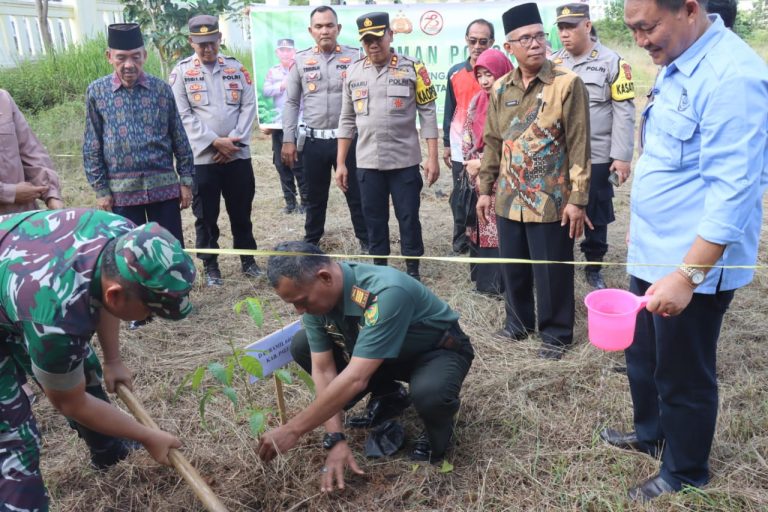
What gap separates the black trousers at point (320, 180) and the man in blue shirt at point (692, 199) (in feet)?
9.37

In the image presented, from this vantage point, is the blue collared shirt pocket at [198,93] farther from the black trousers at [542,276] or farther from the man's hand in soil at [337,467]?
the man's hand in soil at [337,467]

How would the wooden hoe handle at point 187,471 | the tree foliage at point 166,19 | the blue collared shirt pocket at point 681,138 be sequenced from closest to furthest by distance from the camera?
the blue collared shirt pocket at point 681,138, the wooden hoe handle at point 187,471, the tree foliage at point 166,19

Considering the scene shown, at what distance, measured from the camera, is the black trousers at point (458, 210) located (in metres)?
4.41

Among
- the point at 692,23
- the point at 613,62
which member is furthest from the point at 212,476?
the point at 613,62

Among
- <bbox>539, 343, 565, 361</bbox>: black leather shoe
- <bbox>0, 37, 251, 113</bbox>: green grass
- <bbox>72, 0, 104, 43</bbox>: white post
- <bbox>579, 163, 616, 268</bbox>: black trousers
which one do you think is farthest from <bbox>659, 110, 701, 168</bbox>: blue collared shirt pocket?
<bbox>72, 0, 104, 43</bbox>: white post

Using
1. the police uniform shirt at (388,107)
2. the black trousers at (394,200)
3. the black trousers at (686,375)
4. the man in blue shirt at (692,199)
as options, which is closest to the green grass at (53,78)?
the police uniform shirt at (388,107)

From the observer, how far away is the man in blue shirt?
1.68 metres

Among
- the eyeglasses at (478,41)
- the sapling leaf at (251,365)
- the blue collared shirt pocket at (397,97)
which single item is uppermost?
the eyeglasses at (478,41)

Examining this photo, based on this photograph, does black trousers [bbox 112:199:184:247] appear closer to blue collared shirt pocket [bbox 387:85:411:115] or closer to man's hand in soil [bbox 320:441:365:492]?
blue collared shirt pocket [bbox 387:85:411:115]

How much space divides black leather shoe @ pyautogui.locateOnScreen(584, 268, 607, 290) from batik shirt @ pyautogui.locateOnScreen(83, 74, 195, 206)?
285cm

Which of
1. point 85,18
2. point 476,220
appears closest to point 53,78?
point 85,18

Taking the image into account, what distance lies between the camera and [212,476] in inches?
98.0

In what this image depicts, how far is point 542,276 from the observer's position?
323 cm

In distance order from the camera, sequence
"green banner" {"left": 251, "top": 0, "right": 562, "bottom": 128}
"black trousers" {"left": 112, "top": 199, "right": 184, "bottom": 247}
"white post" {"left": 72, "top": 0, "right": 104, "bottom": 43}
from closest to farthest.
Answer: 1. "black trousers" {"left": 112, "top": 199, "right": 184, "bottom": 247}
2. "green banner" {"left": 251, "top": 0, "right": 562, "bottom": 128}
3. "white post" {"left": 72, "top": 0, "right": 104, "bottom": 43}
